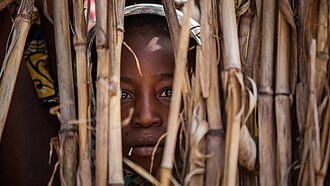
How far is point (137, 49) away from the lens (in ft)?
4.94

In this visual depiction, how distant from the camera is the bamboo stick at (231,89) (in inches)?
41.4

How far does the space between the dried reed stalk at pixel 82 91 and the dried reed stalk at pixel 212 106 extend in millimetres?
185

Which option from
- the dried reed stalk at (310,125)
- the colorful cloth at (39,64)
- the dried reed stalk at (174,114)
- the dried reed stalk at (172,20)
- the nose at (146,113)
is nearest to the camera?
the dried reed stalk at (174,114)

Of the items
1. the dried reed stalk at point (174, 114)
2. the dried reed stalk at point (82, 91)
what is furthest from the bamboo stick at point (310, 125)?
the dried reed stalk at point (82, 91)

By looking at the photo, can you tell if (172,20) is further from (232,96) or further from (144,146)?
(144,146)

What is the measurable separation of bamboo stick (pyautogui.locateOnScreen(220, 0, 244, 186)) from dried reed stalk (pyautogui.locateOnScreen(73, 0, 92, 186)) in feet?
0.72

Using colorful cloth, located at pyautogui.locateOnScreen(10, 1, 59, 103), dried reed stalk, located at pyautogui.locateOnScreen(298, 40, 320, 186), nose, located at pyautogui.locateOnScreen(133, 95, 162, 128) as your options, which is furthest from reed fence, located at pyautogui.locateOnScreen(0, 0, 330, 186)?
colorful cloth, located at pyautogui.locateOnScreen(10, 1, 59, 103)

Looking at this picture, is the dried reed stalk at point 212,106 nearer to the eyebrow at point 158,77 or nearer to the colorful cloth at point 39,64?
the eyebrow at point 158,77

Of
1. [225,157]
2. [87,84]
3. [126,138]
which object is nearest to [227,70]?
[225,157]

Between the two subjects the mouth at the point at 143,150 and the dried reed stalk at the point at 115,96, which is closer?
the dried reed stalk at the point at 115,96

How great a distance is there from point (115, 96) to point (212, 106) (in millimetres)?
153

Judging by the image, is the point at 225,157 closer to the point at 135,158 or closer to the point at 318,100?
the point at 318,100

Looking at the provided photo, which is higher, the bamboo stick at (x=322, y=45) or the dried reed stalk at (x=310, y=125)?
the bamboo stick at (x=322, y=45)

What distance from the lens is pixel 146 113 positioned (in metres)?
1.43
